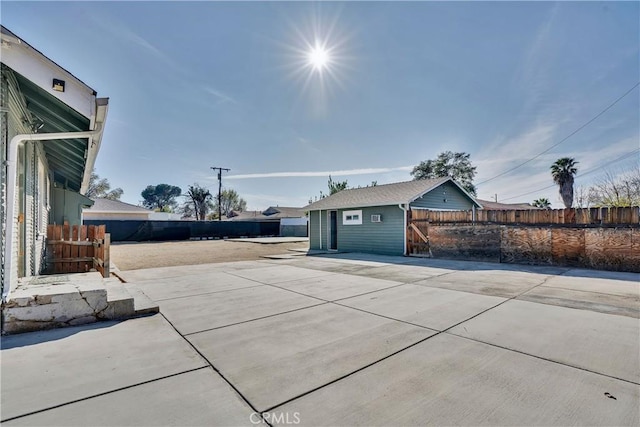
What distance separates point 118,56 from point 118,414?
9.37 meters

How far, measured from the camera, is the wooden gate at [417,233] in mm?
11062

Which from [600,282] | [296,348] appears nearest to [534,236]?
[600,282]

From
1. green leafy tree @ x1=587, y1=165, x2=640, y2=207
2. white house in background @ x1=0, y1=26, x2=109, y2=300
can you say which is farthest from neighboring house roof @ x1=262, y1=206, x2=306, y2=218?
white house in background @ x1=0, y1=26, x2=109, y2=300

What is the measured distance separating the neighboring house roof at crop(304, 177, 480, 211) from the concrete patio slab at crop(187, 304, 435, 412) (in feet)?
27.9

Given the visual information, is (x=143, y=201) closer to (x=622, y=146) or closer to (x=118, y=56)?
(x=118, y=56)

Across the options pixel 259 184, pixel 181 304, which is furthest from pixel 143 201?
pixel 181 304

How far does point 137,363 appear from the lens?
2385 millimetres

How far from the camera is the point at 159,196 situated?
7250 centimetres

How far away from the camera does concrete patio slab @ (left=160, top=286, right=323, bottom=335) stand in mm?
3490

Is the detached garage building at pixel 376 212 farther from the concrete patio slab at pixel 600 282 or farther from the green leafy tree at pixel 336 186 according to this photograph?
the green leafy tree at pixel 336 186

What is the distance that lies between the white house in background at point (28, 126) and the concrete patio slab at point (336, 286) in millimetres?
3802

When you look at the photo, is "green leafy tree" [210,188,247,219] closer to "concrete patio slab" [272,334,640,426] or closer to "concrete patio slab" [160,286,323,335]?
"concrete patio slab" [160,286,323,335]

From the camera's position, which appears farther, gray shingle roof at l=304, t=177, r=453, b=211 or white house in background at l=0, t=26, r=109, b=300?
gray shingle roof at l=304, t=177, r=453, b=211

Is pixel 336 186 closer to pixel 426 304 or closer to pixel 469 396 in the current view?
pixel 426 304
